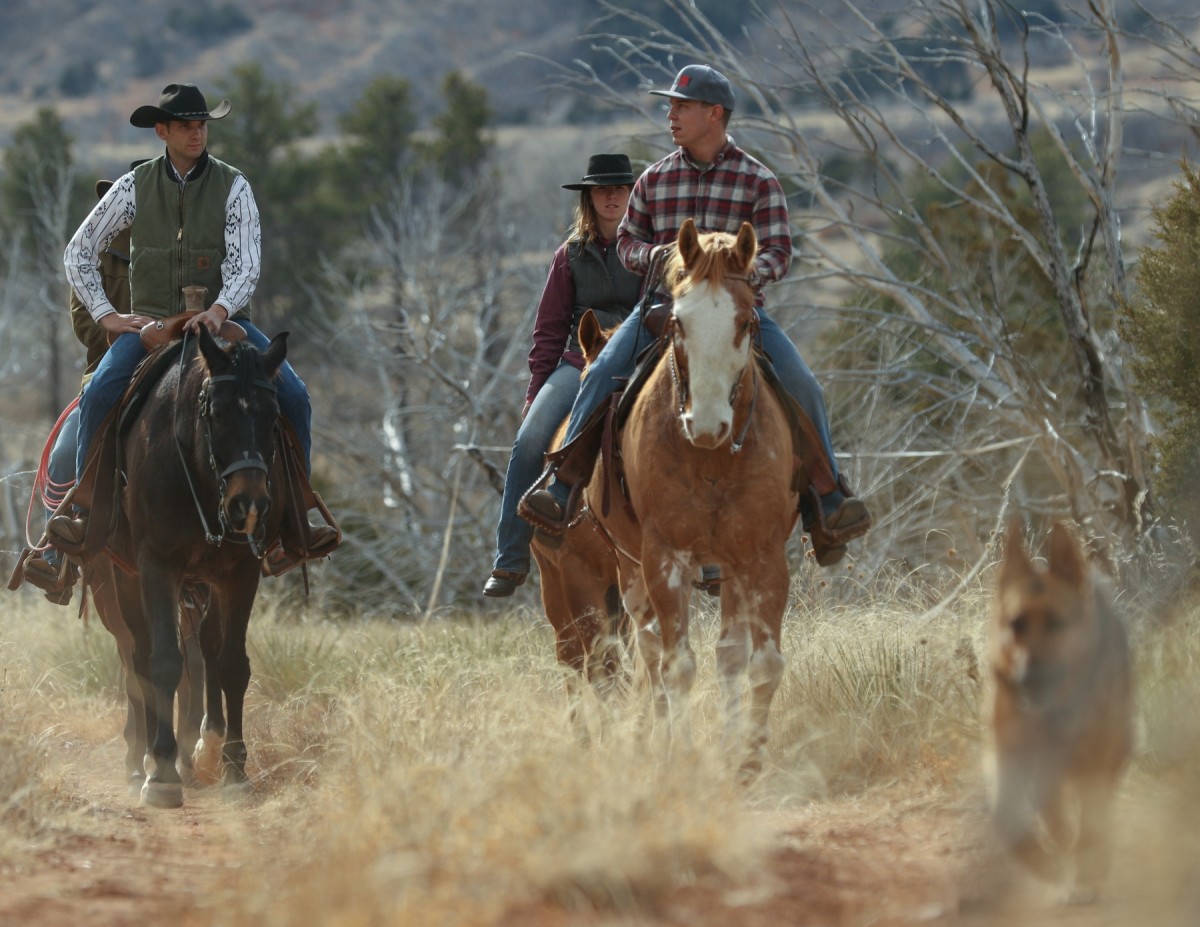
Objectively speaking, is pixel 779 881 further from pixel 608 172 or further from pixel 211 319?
pixel 608 172

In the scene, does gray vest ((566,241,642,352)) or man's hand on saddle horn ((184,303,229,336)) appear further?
gray vest ((566,241,642,352))

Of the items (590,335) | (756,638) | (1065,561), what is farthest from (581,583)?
(1065,561)

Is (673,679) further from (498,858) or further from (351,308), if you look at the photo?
(351,308)

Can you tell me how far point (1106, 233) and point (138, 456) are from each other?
6.37m

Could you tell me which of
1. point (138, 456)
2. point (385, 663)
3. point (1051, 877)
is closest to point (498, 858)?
point (1051, 877)

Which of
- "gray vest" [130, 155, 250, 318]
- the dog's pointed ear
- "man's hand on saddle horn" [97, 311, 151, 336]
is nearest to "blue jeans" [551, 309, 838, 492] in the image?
"gray vest" [130, 155, 250, 318]

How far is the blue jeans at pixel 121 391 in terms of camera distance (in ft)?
28.6

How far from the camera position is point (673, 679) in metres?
7.08

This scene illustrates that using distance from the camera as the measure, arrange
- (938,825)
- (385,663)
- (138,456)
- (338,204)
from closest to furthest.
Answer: (938,825)
(138,456)
(385,663)
(338,204)

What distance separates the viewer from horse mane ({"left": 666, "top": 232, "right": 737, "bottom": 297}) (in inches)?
274

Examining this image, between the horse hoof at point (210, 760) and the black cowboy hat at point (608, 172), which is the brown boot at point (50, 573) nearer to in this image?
the horse hoof at point (210, 760)

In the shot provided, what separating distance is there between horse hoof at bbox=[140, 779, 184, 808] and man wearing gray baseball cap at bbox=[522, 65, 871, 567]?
211cm

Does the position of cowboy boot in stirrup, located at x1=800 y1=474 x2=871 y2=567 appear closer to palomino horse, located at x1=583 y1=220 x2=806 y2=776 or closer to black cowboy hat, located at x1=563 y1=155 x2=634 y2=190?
palomino horse, located at x1=583 y1=220 x2=806 y2=776

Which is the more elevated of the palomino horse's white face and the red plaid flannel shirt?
the red plaid flannel shirt
